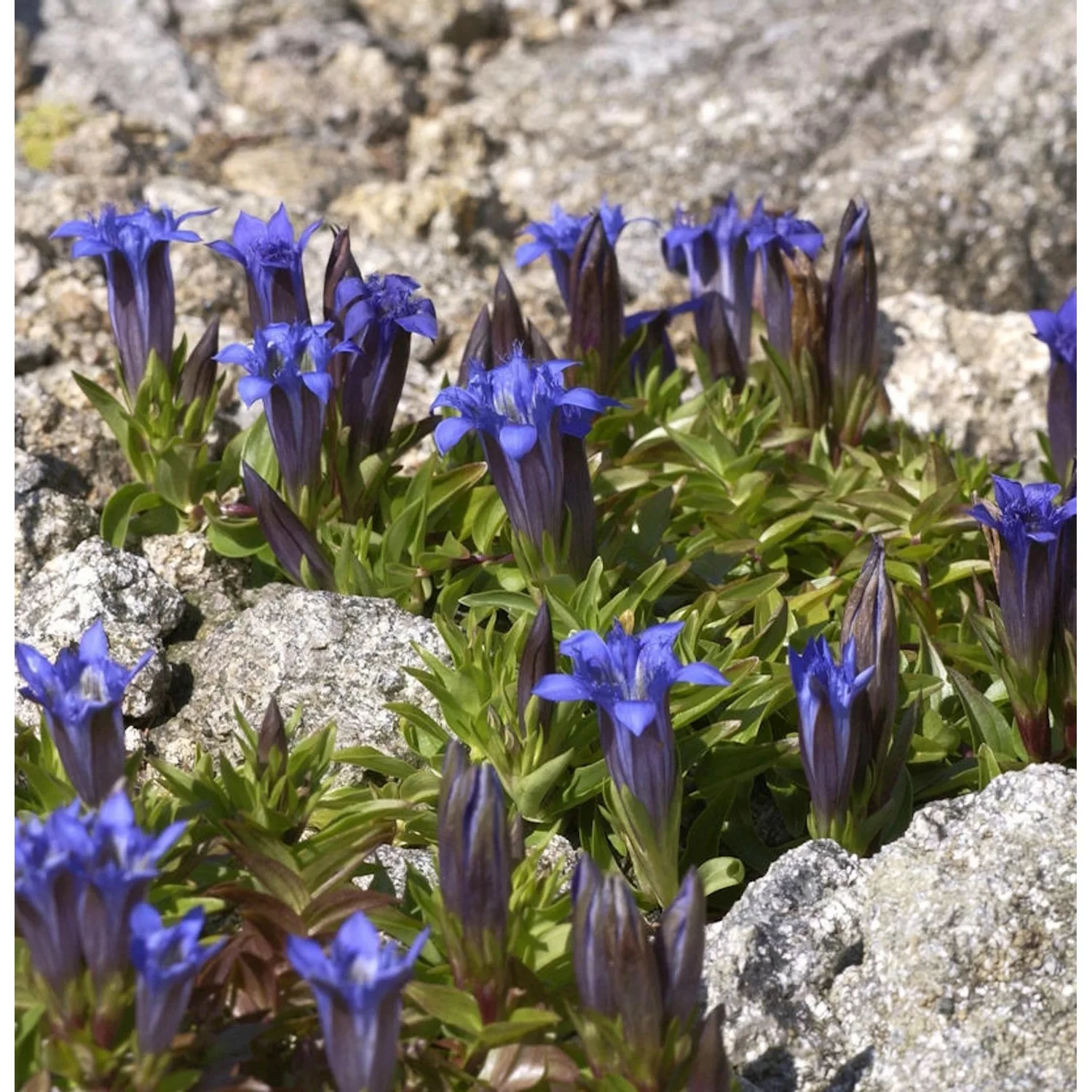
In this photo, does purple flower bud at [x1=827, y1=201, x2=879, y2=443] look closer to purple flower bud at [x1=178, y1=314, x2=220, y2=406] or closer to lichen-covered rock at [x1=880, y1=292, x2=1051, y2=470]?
lichen-covered rock at [x1=880, y1=292, x2=1051, y2=470]

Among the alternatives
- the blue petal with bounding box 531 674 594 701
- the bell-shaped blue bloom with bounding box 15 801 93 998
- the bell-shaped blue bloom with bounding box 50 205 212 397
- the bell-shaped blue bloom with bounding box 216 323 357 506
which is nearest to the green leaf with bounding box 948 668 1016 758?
the blue petal with bounding box 531 674 594 701

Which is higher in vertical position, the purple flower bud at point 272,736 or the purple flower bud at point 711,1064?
the purple flower bud at point 272,736

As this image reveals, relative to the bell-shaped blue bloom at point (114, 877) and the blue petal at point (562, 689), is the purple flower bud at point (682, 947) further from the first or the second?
the bell-shaped blue bloom at point (114, 877)

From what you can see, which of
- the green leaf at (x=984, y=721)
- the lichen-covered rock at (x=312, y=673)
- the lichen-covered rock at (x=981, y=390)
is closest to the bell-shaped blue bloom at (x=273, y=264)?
the lichen-covered rock at (x=312, y=673)

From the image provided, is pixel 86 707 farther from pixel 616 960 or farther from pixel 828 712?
pixel 828 712

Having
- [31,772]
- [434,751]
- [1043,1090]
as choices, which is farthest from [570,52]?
[1043,1090]

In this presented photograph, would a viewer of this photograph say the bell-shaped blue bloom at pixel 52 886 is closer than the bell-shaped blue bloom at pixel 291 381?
Yes
